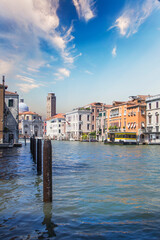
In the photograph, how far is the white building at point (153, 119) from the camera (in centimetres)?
4828

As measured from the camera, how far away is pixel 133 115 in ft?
176

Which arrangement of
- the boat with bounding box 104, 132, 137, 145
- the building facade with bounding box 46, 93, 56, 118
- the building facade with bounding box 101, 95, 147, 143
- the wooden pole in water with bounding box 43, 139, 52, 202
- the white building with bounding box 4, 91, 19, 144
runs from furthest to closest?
the building facade with bounding box 46, 93, 56, 118, the building facade with bounding box 101, 95, 147, 143, the boat with bounding box 104, 132, 137, 145, the white building with bounding box 4, 91, 19, 144, the wooden pole in water with bounding box 43, 139, 52, 202

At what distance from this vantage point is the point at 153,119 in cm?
4947

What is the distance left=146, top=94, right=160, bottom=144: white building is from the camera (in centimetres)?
4828

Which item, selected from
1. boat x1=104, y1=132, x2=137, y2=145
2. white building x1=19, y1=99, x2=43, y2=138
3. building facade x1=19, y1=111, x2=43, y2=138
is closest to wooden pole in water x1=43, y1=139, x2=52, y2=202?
boat x1=104, y1=132, x2=137, y2=145

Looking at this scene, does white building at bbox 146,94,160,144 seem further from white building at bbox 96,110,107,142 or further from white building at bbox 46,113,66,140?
white building at bbox 46,113,66,140

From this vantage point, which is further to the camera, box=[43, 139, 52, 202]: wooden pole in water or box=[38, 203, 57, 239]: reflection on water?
box=[43, 139, 52, 202]: wooden pole in water

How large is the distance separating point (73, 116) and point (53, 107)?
76.5 meters

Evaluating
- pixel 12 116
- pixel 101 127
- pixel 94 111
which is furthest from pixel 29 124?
pixel 12 116

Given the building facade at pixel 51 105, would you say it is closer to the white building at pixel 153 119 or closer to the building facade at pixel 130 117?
the building facade at pixel 130 117

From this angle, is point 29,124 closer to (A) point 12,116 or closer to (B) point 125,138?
(B) point 125,138

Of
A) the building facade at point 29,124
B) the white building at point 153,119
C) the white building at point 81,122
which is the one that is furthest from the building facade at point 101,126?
the building facade at point 29,124

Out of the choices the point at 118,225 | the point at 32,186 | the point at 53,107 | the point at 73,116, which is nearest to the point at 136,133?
the point at 73,116

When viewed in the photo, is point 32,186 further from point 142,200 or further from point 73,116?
point 73,116
